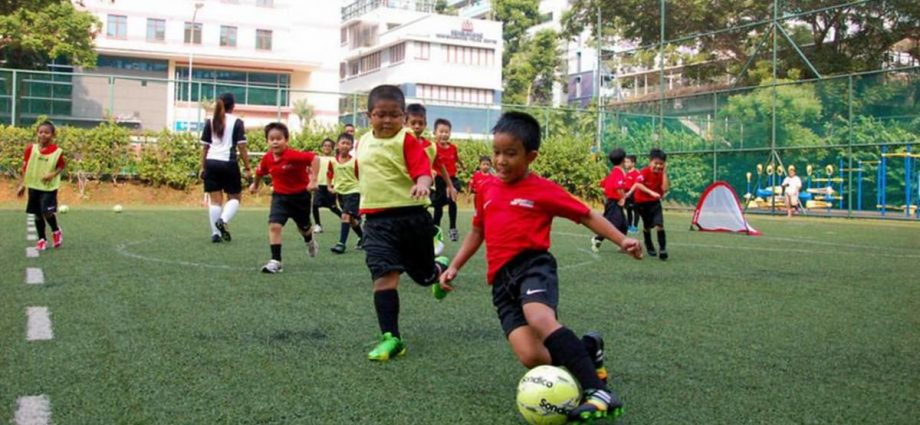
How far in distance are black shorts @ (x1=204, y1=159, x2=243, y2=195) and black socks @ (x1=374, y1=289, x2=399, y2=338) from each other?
263 inches

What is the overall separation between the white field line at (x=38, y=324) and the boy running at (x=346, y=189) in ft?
15.9

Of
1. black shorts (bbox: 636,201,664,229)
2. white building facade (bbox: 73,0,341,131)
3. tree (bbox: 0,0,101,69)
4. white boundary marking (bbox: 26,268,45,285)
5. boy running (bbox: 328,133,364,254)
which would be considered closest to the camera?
white boundary marking (bbox: 26,268,45,285)

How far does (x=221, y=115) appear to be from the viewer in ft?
35.4

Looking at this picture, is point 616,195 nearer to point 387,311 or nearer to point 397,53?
point 387,311

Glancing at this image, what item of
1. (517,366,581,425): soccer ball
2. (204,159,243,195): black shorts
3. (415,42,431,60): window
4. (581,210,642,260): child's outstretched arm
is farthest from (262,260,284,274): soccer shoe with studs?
(415,42,431,60): window

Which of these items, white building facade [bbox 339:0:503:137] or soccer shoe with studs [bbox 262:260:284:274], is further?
white building facade [bbox 339:0:503:137]

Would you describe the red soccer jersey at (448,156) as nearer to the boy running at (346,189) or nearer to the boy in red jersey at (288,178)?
the boy running at (346,189)

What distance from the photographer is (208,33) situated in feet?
189

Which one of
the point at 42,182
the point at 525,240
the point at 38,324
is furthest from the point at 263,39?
the point at 525,240

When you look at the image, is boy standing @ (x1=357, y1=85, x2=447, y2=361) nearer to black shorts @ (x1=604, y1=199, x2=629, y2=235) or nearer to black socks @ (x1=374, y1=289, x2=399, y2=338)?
black socks @ (x1=374, y1=289, x2=399, y2=338)

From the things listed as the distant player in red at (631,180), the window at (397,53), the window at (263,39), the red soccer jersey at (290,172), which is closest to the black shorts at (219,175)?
the red soccer jersey at (290,172)

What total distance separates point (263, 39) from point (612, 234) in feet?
191

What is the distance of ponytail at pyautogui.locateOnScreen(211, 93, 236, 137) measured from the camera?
1070cm

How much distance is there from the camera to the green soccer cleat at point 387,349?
450 cm
